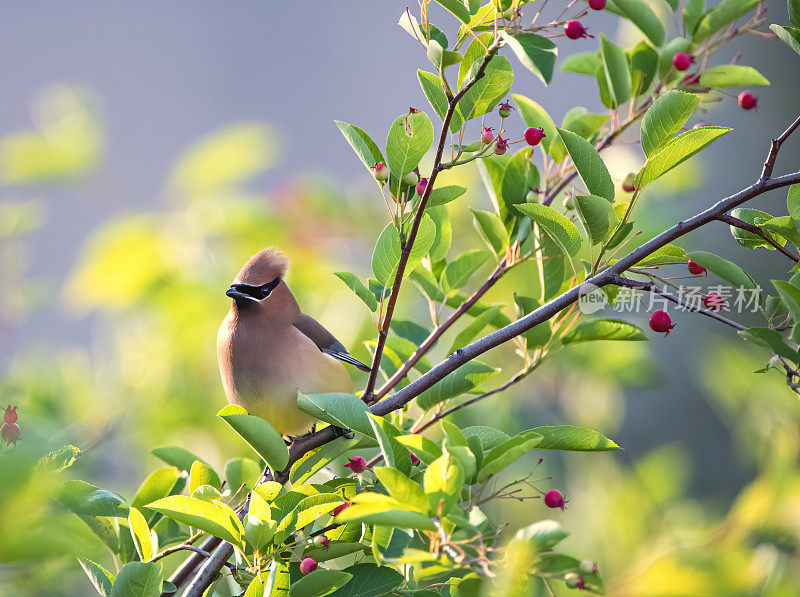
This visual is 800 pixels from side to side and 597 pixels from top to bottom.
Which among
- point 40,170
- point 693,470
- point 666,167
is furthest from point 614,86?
point 693,470

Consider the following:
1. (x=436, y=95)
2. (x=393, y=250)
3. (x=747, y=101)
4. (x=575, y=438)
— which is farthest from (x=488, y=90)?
(x=747, y=101)

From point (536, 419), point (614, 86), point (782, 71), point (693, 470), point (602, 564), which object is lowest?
point (693, 470)

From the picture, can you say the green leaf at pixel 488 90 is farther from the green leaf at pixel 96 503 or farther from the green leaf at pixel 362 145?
the green leaf at pixel 96 503

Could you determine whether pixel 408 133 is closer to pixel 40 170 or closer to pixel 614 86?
pixel 614 86

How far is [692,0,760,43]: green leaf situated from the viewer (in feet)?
4.79

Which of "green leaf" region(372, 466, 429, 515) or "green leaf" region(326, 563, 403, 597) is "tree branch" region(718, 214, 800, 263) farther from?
"green leaf" region(326, 563, 403, 597)

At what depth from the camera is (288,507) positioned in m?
1.19

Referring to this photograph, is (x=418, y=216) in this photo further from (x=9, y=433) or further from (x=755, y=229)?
(x=9, y=433)

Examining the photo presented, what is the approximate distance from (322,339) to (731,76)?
971mm

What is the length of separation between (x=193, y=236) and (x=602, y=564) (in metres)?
1.37

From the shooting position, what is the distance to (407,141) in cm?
126

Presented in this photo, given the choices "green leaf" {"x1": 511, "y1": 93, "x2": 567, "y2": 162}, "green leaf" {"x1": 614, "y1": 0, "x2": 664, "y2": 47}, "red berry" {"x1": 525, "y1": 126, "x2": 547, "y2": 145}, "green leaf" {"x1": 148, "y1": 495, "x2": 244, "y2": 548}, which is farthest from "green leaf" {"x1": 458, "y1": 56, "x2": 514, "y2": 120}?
"green leaf" {"x1": 148, "y1": 495, "x2": 244, "y2": 548}

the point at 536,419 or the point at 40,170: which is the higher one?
the point at 40,170

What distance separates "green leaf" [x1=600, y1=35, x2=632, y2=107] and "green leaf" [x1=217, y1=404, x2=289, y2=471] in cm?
87
